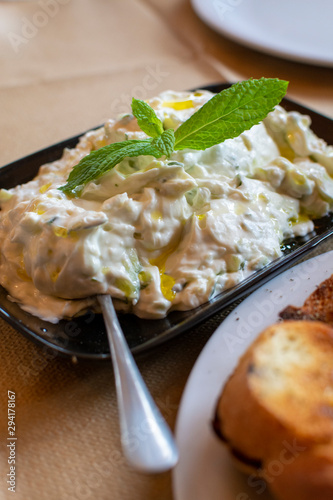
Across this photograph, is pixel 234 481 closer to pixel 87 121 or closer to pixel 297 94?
pixel 87 121

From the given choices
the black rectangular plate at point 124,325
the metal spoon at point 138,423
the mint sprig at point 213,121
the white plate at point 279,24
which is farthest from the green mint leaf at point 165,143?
the white plate at point 279,24

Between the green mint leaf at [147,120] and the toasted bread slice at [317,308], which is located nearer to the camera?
the toasted bread slice at [317,308]

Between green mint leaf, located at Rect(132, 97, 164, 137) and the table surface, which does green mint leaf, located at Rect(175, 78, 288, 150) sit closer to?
green mint leaf, located at Rect(132, 97, 164, 137)

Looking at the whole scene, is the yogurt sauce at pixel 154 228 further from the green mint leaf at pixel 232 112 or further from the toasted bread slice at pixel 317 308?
the toasted bread slice at pixel 317 308

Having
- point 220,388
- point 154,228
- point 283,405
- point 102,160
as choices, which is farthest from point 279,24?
point 283,405

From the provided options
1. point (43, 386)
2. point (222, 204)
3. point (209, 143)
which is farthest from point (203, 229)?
point (43, 386)

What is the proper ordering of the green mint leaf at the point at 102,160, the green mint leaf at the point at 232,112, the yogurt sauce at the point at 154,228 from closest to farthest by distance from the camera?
the yogurt sauce at the point at 154,228 → the green mint leaf at the point at 102,160 → the green mint leaf at the point at 232,112

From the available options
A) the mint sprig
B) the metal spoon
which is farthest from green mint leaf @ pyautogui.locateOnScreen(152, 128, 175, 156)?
the metal spoon
